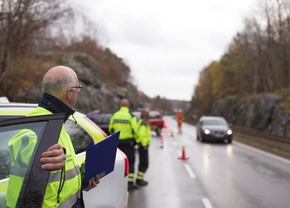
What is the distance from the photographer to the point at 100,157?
8.50 ft

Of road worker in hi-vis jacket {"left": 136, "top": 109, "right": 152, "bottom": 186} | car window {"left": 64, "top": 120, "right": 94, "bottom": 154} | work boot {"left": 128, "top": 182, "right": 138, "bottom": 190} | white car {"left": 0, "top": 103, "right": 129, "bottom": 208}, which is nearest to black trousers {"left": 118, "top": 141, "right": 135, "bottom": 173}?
road worker in hi-vis jacket {"left": 136, "top": 109, "right": 152, "bottom": 186}

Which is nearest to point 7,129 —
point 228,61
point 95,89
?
point 95,89

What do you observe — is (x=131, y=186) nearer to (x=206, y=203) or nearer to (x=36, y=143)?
(x=206, y=203)

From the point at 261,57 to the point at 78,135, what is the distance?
1947 inches

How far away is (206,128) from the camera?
798 inches

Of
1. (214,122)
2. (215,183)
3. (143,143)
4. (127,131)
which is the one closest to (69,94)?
(127,131)

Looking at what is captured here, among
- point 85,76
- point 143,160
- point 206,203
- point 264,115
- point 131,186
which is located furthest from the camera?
point 85,76

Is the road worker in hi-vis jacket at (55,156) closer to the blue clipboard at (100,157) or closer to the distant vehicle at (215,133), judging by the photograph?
the blue clipboard at (100,157)

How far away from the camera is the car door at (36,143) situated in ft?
6.79

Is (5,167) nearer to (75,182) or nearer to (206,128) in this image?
(75,182)

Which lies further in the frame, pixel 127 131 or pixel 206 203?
pixel 127 131

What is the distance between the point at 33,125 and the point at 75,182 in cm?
49

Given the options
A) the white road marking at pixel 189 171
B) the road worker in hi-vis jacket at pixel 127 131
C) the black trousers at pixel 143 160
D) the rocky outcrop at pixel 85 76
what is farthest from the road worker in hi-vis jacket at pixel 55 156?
the rocky outcrop at pixel 85 76

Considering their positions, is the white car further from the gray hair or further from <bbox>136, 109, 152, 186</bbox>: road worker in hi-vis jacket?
<bbox>136, 109, 152, 186</bbox>: road worker in hi-vis jacket
